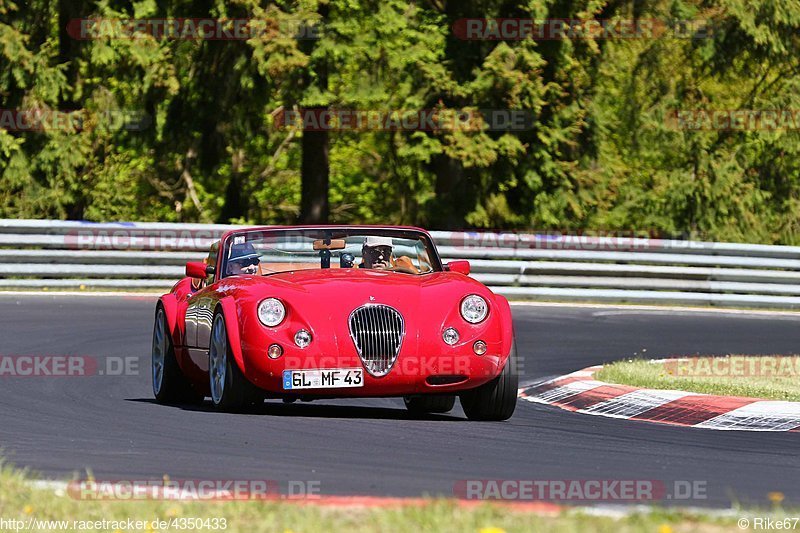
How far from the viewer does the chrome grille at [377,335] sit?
9.90 m

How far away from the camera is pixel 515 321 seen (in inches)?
778

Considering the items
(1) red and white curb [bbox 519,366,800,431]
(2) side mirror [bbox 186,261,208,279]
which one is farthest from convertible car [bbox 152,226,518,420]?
(1) red and white curb [bbox 519,366,800,431]

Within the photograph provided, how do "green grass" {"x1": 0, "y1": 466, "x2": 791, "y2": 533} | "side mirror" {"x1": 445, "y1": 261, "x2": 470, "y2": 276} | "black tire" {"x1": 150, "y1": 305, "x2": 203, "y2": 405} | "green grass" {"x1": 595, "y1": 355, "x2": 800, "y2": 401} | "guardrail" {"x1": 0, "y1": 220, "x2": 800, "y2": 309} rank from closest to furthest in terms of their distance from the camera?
"green grass" {"x1": 0, "y1": 466, "x2": 791, "y2": 533}, "side mirror" {"x1": 445, "y1": 261, "x2": 470, "y2": 276}, "black tire" {"x1": 150, "y1": 305, "x2": 203, "y2": 405}, "green grass" {"x1": 595, "y1": 355, "x2": 800, "y2": 401}, "guardrail" {"x1": 0, "y1": 220, "x2": 800, "y2": 309}

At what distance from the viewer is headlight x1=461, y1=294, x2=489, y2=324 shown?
10.1 metres

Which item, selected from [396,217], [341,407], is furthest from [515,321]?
[396,217]

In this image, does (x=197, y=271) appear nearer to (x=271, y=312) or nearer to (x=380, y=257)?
(x=380, y=257)

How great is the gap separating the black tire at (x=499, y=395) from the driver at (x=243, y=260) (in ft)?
6.05

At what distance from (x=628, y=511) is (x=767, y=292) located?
17.9m

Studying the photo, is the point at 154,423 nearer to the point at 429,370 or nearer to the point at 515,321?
the point at 429,370

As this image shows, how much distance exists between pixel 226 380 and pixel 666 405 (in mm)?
3177

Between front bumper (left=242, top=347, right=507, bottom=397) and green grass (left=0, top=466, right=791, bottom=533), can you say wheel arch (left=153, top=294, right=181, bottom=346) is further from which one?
green grass (left=0, top=466, right=791, bottom=533)

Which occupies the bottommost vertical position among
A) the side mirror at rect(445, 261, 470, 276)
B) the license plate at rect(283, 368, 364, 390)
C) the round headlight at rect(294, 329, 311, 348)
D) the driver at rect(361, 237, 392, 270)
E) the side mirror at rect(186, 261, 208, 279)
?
the license plate at rect(283, 368, 364, 390)

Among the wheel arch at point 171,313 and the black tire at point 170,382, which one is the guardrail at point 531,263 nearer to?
the wheel arch at point 171,313

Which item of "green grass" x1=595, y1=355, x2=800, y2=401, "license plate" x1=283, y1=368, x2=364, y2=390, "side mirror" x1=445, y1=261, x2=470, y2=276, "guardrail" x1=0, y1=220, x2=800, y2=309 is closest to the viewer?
"license plate" x1=283, y1=368, x2=364, y2=390
